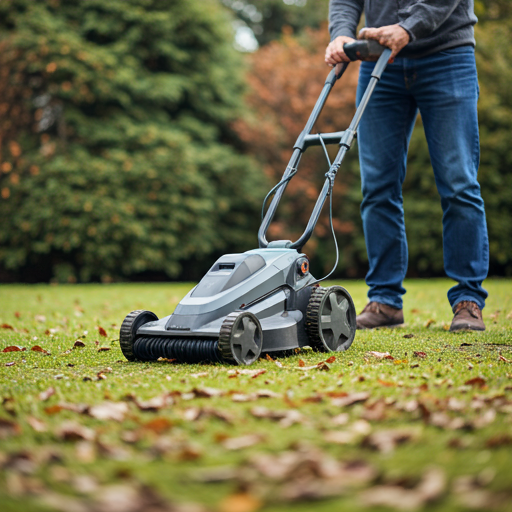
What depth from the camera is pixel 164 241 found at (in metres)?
12.7

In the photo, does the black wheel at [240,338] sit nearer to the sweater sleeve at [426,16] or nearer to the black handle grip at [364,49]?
the black handle grip at [364,49]

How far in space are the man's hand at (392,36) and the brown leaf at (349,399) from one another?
2.11m

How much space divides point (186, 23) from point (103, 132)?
312 centimetres

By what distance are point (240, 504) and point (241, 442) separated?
35 centimetres

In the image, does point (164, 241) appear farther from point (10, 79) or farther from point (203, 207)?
point (10, 79)

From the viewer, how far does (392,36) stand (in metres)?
3.31

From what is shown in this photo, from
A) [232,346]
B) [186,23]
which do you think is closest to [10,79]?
[186,23]

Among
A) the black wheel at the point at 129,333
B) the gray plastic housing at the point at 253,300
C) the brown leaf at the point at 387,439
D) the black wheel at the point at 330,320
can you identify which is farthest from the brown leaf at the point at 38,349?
the brown leaf at the point at 387,439

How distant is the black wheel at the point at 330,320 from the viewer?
2.81m

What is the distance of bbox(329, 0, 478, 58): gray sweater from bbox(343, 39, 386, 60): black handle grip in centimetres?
16

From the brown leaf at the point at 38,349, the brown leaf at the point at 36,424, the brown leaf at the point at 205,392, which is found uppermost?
the brown leaf at the point at 36,424

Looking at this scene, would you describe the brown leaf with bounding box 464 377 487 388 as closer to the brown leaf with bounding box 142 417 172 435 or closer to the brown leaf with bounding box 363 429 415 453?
the brown leaf with bounding box 363 429 415 453

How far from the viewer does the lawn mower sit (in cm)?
252

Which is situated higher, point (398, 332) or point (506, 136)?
point (506, 136)
